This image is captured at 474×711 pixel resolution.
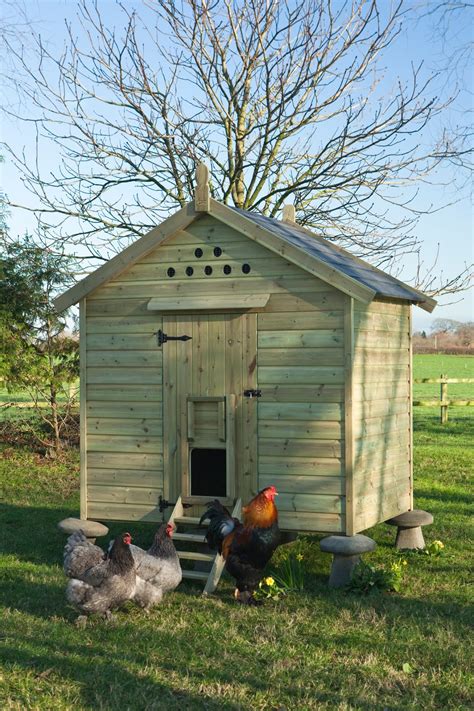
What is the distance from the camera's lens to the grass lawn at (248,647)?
242 inches

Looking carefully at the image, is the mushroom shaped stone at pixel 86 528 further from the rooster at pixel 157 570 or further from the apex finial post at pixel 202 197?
the apex finial post at pixel 202 197

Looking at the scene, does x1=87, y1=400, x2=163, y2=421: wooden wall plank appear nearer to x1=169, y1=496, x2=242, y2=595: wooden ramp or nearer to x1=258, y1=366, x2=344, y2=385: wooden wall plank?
x1=169, y1=496, x2=242, y2=595: wooden ramp

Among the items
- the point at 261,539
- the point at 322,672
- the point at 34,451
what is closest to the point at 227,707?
the point at 322,672

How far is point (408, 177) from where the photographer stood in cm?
1853

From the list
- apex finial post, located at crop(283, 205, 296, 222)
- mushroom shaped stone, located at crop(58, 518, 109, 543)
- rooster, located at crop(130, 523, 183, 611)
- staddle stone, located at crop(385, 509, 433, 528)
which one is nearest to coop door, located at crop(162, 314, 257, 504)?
mushroom shaped stone, located at crop(58, 518, 109, 543)

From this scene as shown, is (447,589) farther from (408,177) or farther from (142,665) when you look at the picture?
(408,177)

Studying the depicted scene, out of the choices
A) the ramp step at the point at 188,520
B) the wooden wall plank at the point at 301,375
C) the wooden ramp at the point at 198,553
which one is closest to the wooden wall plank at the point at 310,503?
the wooden ramp at the point at 198,553

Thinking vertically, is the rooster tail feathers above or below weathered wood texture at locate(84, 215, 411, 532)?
below

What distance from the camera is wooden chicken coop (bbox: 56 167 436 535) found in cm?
944

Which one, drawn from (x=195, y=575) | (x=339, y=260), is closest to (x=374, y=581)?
(x=195, y=575)

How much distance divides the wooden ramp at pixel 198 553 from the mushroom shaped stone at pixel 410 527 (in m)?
2.35

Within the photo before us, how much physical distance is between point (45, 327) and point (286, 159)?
6047 millimetres

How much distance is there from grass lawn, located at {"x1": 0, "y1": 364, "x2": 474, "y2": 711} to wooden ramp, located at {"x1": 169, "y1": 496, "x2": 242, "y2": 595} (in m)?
0.17

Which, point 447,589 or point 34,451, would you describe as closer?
point 447,589
